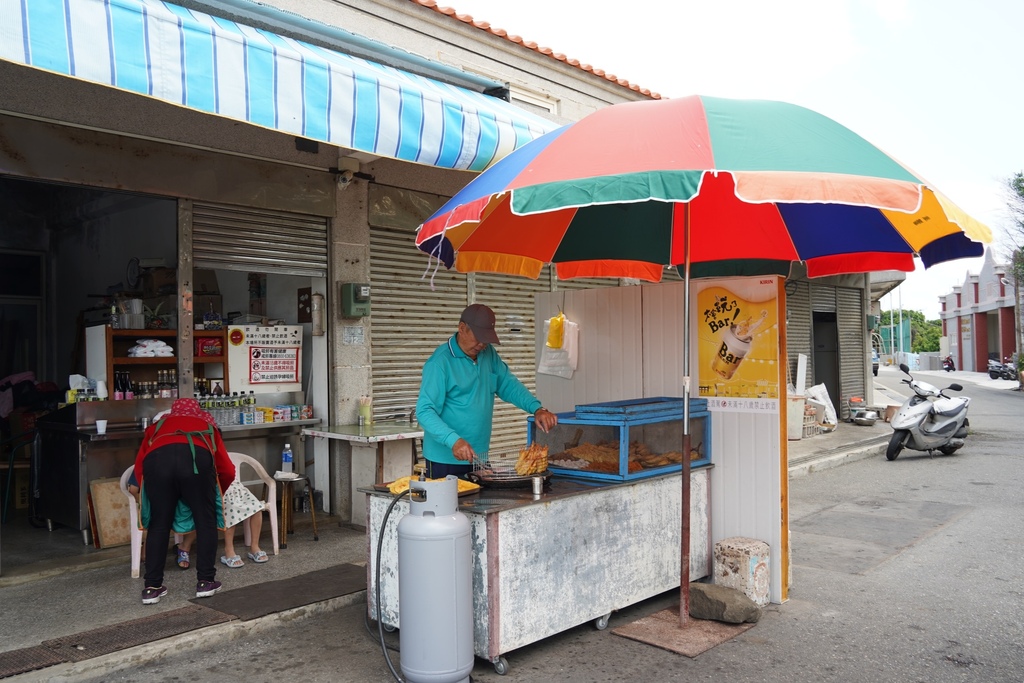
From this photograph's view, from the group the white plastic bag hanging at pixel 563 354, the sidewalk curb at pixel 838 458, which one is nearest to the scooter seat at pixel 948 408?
the sidewalk curb at pixel 838 458

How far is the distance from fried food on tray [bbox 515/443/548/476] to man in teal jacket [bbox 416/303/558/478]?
25 centimetres

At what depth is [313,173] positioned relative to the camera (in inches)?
308

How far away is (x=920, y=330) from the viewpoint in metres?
107

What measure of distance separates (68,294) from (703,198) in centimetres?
877

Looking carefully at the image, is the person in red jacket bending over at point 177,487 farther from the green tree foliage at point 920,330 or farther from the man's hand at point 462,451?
the green tree foliage at point 920,330

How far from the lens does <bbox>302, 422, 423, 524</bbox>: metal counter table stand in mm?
7398

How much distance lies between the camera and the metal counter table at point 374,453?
740 centimetres

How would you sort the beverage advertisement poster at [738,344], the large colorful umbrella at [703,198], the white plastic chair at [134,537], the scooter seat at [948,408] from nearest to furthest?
the large colorful umbrella at [703,198] < the beverage advertisement poster at [738,344] < the white plastic chair at [134,537] < the scooter seat at [948,408]

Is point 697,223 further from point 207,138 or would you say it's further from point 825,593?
point 207,138

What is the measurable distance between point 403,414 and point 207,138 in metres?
3.38

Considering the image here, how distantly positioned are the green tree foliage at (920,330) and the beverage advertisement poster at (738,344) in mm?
96683

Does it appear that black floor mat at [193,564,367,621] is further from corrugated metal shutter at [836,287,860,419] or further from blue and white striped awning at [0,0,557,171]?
corrugated metal shutter at [836,287,860,419]

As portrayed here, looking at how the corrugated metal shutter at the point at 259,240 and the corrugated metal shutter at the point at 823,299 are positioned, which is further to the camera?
the corrugated metal shutter at the point at 823,299

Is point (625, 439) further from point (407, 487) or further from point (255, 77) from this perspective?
point (255, 77)
